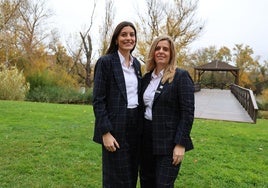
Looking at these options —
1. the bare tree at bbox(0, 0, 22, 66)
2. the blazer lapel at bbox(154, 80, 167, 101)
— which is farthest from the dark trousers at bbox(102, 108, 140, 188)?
the bare tree at bbox(0, 0, 22, 66)

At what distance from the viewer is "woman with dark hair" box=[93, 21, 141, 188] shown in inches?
91.1

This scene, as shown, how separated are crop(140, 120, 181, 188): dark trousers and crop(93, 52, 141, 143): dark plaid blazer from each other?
215 millimetres

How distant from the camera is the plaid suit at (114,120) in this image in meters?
2.31

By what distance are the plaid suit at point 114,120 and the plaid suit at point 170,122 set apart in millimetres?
181

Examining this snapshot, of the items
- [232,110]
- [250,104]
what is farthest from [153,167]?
[232,110]

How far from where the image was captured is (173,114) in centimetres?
234

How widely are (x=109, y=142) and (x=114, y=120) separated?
171 mm

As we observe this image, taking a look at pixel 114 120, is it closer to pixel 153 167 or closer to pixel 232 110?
pixel 153 167

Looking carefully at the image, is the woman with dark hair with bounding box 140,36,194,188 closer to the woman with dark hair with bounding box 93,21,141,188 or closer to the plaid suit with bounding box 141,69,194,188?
the plaid suit with bounding box 141,69,194,188

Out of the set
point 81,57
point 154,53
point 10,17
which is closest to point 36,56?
point 10,17

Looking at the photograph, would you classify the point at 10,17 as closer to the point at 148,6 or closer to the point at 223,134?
the point at 148,6

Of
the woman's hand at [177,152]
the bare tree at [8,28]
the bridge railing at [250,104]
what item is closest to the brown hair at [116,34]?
the woman's hand at [177,152]

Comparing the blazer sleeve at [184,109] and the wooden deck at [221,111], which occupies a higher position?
the blazer sleeve at [184,109]

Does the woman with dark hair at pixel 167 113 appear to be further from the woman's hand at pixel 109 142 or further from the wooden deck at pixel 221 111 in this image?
the wooden deck at pixel 221 111
